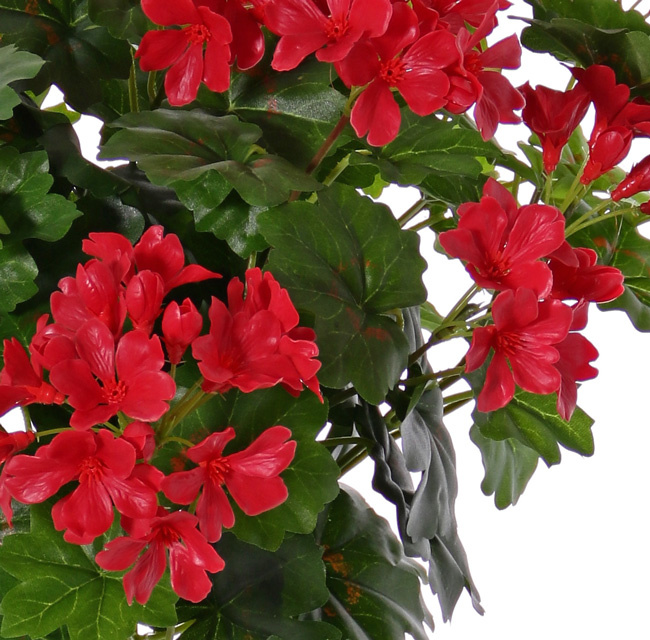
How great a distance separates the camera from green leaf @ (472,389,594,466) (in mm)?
934

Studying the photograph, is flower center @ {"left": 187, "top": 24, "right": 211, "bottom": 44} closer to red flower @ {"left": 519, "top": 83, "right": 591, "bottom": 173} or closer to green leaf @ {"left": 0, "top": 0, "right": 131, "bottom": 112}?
green leaf @ {"left": 0, "top": 0, "right": 131, "bottom": 112}

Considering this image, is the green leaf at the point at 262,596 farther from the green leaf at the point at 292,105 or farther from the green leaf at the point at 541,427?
the green leaf at the point at 292,105

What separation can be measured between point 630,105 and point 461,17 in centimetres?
18

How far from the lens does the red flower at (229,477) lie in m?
0.63

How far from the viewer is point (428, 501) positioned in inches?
35.4

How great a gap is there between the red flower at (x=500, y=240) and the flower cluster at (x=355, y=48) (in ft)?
0.30

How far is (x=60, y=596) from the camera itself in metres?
0.80

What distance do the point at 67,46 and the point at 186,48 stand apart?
237 mm

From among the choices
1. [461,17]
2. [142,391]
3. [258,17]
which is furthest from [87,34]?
[142,391]

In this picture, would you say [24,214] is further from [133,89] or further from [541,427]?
[541,427]

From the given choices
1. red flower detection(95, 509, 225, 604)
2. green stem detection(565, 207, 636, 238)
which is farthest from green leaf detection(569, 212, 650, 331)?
red flower detection(95, 509, 225, 604)

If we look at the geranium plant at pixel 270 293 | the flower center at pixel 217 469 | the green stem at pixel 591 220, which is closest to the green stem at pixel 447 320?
the geranium plant at pixel 270 293

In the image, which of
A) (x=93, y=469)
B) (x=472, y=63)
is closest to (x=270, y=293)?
(x=93, y=469)

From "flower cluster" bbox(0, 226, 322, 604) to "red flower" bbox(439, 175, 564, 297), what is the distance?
149mm
